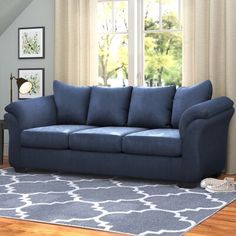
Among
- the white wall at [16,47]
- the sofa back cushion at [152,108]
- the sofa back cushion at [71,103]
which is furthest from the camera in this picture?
the white wall at [16,47]

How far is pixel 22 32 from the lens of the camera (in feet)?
22.2

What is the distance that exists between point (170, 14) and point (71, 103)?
1.52 meters

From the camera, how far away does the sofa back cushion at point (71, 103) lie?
5.88m

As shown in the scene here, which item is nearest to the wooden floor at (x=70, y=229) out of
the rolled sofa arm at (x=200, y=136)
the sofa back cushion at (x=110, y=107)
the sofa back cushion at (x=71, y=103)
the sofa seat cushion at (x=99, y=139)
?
the rolled sofa arm at (x=200, y=136)

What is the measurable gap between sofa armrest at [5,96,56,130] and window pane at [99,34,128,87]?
0.80 metres

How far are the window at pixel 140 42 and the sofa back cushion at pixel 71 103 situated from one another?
66 centimetres

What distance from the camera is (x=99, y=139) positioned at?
5074 millimetres

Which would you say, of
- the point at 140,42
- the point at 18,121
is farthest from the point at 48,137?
Answer: the point at 140,42

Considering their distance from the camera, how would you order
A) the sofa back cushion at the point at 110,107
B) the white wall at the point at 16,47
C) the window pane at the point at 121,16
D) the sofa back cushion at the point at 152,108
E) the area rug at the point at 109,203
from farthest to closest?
the white wall at the point at 16,47
the window pane at the point at 121,16
the sofa back cushion at the point at 110,107
the sofa back cushion at the point at 152,108
the area rug at the point at 109,203

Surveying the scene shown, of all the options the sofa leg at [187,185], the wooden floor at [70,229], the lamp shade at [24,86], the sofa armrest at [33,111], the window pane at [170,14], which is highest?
the window pane at [170,14]

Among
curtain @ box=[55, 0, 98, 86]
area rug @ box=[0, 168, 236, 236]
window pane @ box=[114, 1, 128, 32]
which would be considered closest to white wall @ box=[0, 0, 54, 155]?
curtain @ box=[55, 0, 98, 86]

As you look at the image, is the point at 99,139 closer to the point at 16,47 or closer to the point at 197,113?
the point at 197,113

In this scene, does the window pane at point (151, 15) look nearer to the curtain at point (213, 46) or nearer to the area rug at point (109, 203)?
the curtain at point (213, 46)

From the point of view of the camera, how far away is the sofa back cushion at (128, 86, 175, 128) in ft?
17.8
